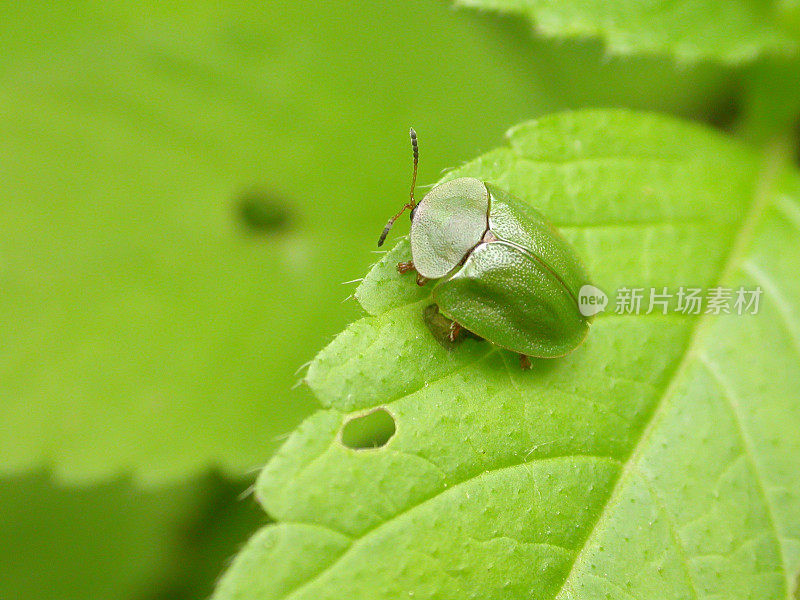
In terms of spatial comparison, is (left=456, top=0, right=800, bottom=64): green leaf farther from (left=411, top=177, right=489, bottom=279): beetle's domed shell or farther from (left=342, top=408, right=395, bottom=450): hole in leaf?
(left=342, top=408, right=395, bottom=450): hole in leaf

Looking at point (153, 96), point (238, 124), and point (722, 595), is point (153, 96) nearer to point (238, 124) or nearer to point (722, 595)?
point (238, 124)

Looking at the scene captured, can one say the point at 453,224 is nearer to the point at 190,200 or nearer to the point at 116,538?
the point at 190,200

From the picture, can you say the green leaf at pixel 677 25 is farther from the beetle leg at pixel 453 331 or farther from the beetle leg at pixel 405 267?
the beetle leg at pixel 453 331

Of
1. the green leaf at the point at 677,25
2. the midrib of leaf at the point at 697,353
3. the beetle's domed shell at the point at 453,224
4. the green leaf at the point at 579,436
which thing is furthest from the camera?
the green leaf at the point at 677,25

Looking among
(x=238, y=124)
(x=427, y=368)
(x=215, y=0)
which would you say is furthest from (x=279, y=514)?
(x=215, y=0)

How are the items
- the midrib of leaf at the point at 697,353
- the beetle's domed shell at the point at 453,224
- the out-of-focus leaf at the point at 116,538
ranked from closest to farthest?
the midrib of leaf at the point at 697,353 → the beetle's domed shell at the point at 453,224 → the out-of-focus leaf at the point at 116,538

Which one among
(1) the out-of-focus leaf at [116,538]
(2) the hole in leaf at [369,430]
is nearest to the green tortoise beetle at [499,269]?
(2) the hole in leaf at [369,430]

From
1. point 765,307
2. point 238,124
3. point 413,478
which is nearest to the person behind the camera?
point 413,478
